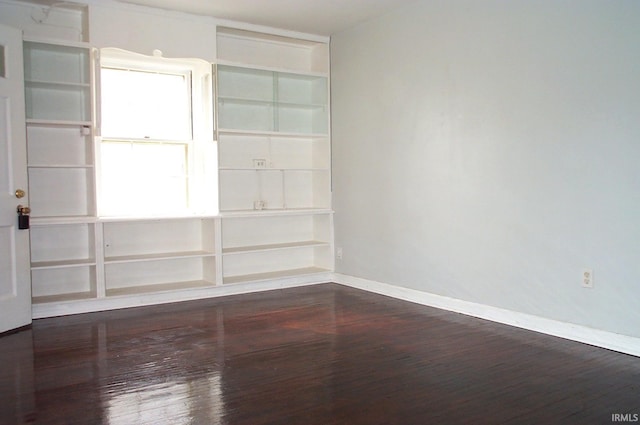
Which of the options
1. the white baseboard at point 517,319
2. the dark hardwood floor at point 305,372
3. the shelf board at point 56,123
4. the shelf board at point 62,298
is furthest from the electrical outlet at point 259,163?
the shelf board at point 62,298

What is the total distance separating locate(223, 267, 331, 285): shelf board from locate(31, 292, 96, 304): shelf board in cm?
130

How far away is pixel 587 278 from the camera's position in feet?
11.6

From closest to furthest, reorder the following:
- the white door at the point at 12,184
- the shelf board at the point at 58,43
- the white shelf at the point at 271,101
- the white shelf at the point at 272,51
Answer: the white door at the point at 12,184, the shelf board at the point at 58,43, the white shelf at the point at 271,101, the white shelf at the point at 272,51

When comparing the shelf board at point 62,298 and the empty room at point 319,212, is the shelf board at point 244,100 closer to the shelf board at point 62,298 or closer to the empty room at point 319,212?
the empty room at point 319,212

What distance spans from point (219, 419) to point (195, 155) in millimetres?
3515

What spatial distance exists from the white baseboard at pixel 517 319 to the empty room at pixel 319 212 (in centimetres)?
2

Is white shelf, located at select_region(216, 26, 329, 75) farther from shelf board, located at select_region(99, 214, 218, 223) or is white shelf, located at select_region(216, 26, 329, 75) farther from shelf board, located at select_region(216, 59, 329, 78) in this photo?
shelf board, located at select_region(99, 214, 218, 223)

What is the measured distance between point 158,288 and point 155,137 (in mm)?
1510

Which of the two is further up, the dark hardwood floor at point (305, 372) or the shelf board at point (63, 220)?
the shelf board at point (63, 220)

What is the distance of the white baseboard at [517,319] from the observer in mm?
3365

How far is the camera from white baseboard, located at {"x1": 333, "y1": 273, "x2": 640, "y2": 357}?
3.37 metres

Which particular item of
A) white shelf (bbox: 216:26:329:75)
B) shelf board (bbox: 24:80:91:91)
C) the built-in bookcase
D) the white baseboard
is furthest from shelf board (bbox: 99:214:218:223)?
the white baseboard

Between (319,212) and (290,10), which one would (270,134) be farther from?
(290,10)

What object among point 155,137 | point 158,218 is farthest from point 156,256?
point 155,137
